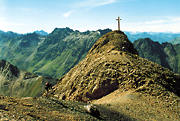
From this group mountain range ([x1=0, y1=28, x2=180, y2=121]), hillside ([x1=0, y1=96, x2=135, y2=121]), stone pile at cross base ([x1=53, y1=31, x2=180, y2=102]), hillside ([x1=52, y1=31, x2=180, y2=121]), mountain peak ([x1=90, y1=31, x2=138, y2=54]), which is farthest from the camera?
mountain peak ([x1=90, y1=31, x2=138, y2=54])

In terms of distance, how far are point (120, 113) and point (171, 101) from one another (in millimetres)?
11063

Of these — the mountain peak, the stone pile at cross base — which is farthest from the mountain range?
the mountain peak

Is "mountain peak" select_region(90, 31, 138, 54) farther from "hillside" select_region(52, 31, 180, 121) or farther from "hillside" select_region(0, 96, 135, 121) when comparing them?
"hillside" select_region(0, 96, 135, 121)

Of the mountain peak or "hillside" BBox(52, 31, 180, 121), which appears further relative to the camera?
the mountain peak

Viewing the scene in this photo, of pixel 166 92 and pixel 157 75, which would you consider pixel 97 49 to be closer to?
pixel 157 75

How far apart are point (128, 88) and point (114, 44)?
63.5 ft

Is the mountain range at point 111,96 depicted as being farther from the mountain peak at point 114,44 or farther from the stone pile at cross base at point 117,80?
the mountain peak at point 114,44

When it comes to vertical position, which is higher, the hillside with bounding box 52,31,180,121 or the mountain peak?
the mountain peak

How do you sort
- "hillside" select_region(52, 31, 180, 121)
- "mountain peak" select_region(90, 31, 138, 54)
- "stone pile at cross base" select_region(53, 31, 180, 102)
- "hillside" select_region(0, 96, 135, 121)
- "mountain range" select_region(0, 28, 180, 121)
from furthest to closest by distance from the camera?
"mountain peak" select_region(90, 31, 138, 54), "stone pile at cross base" select_region(53, 31, 180, 102), "hillside" select_region(52, 31, 180, 121), "mountain range" select_region(0, 28, 180, 121), "hillside" select_region(0, 96, 135, 121)

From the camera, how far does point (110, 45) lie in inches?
1999

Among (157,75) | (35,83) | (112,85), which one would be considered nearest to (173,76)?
(157,75)

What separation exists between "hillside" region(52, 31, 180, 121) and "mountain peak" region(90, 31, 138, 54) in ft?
13.3

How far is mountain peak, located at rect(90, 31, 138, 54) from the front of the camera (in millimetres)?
48878

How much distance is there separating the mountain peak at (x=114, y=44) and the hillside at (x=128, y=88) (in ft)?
13.3
